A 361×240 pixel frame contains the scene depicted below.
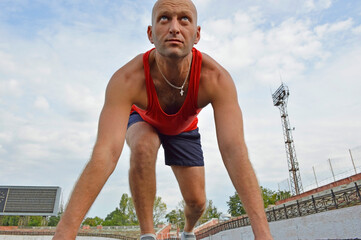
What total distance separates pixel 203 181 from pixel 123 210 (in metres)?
57.4

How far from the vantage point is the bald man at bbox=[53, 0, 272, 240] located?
5.23ft

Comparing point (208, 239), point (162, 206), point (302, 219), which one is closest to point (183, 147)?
point (302, 219)

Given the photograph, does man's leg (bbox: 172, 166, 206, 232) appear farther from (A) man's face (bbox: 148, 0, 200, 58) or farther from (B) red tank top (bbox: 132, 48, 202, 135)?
(A) man's face (bbox: 148, 0, 200, 58)

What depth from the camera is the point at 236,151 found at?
1.84 metres

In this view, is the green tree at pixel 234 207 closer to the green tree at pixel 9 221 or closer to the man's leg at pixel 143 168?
the green tree at pixel 9 221

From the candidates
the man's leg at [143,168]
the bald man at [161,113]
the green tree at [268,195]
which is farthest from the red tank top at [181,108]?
the green tree at [268,195]

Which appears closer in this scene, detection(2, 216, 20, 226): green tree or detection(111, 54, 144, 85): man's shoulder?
detection(111, 54, 144, 85): man's shoulder

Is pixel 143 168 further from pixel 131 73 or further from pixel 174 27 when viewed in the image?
pixel 174 27

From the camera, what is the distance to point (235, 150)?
6.07ft

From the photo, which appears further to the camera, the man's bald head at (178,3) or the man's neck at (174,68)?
the man's neck at (174,68)

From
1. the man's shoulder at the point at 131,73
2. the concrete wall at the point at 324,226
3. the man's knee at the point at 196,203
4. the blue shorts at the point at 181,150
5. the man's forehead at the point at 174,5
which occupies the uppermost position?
the man's forehead at the point at 174,5

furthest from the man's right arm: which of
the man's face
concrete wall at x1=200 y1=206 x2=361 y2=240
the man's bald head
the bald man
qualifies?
concrete wall at x1=200 y1=206 x2=361 y2=240

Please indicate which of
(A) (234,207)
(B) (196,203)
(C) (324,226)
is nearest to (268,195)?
(A) (234,207)

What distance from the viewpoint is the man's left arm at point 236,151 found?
1.56 m
